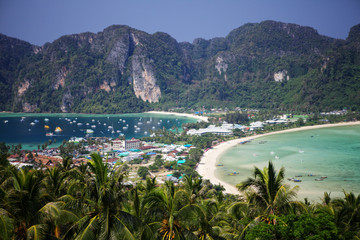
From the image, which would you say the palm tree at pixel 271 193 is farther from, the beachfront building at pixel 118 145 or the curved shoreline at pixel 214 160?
the beachfront building at pixel 118 145

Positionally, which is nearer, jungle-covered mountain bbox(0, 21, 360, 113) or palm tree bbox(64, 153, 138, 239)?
palm tree bbox(64, 153, 138, 239)

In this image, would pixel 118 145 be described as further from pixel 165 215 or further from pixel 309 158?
pixel 165 215

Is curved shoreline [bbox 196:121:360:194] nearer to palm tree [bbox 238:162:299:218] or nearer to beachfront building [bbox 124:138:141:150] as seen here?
beachfront building [bbox 124:138:141:150]

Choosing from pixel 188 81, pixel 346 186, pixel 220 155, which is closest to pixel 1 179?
pixel 346 186

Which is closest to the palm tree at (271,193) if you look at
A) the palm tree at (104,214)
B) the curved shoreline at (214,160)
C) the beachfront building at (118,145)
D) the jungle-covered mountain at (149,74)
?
the palm tree at (104,214)

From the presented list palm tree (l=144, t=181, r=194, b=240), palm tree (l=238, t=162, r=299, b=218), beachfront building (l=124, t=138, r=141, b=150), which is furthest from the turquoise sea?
palm tree (l=144, t=181, r=194, b=240)

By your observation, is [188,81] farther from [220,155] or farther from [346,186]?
[346,186]
